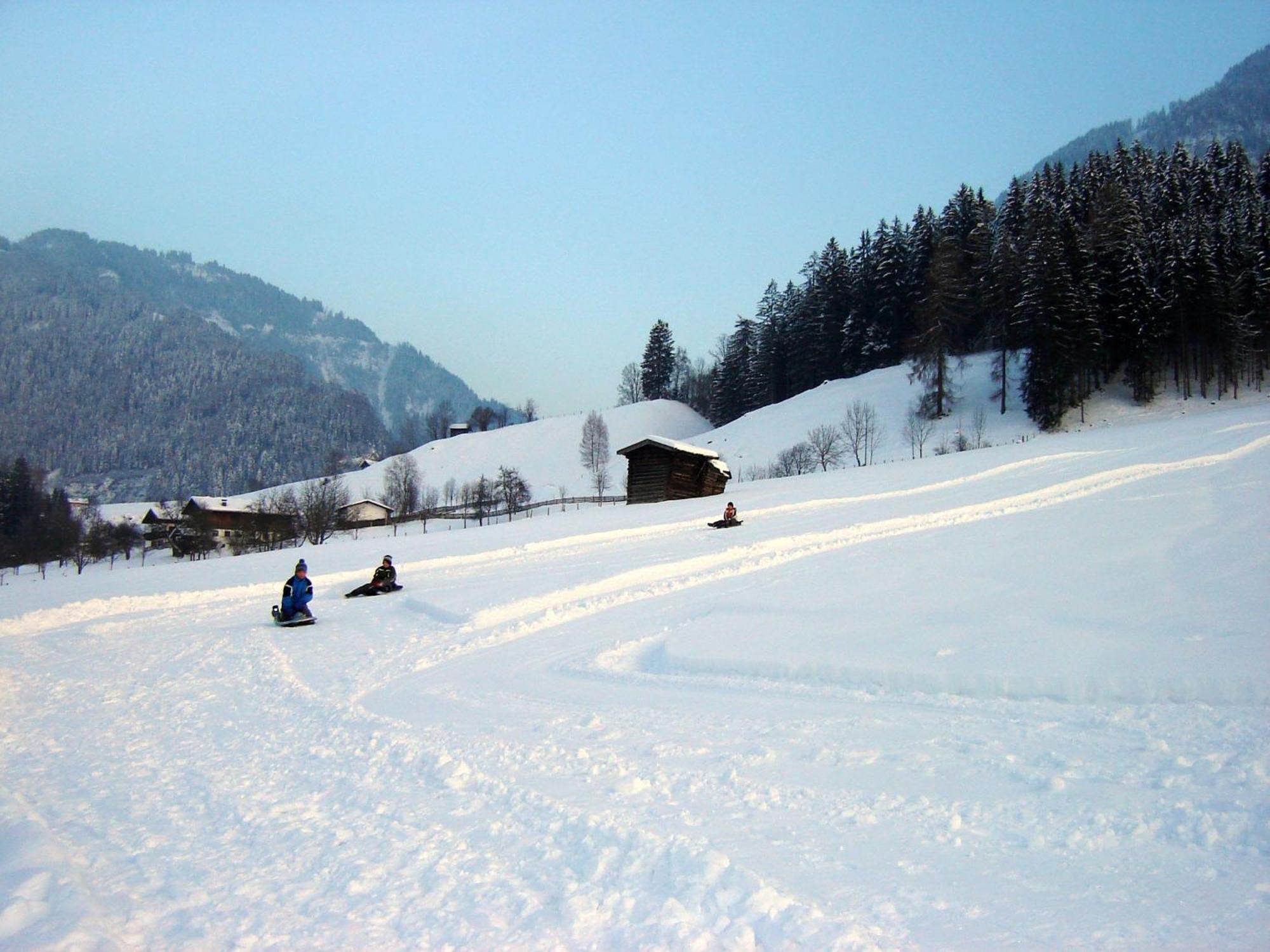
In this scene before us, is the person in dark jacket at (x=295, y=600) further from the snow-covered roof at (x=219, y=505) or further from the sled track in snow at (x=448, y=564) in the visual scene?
the snow-covered roof at (x=219, y=505)

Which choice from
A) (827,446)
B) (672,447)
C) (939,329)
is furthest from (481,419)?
(672,447)

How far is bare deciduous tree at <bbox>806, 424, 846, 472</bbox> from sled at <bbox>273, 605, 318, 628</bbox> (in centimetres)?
4359

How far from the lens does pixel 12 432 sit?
627 ft

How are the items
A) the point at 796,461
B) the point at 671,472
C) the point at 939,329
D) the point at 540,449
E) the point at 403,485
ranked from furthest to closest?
the point at 540,449 → the point at 403,485 → the point at 939,329 → the point at 796,461 → the point at 671,472

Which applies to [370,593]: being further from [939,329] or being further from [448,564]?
[939,329]

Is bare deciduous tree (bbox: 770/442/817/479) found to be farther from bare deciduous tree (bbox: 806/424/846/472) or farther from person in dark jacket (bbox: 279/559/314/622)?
Answer: person in dark jacket (bbox: 279/559/314/622)

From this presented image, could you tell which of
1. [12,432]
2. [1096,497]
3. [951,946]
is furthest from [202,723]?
[12,432]

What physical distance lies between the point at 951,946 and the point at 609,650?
26.0ft

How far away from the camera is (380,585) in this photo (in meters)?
18.4

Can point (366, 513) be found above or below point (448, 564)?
above

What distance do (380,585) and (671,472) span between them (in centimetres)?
2433

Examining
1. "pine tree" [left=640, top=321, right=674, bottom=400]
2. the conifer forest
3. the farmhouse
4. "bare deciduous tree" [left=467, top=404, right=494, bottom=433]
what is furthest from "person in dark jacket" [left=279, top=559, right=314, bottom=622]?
"bare deciduous tree" [left=467, top=404, right=494, bottom=433]

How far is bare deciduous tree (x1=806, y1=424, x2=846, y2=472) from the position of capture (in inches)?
2170

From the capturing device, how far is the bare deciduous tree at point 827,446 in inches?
2170
